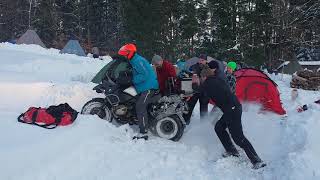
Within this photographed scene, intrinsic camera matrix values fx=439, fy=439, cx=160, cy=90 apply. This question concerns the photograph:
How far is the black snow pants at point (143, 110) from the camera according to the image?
8641 mm

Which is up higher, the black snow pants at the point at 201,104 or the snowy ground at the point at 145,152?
the black snow pants at the point at 201,104

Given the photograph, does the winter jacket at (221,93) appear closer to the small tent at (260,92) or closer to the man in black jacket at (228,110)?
the man in black jacket at (228,110)

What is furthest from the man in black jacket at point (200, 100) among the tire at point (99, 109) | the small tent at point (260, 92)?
the small tent at point (260, 92)

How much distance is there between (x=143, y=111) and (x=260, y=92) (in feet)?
14.2

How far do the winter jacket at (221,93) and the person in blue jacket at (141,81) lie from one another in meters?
1.63

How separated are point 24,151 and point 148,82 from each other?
9.94ft

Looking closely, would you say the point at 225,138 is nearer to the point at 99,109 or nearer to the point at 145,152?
the point at 145,152

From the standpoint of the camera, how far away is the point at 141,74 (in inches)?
346

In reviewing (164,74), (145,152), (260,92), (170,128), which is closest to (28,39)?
(260,92)

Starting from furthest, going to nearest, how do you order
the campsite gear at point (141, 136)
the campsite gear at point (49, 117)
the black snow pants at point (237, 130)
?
the campsite gear at point (141, 136) → the campsite gear at point (49, 117) → the black snow pants at point (237, 130)

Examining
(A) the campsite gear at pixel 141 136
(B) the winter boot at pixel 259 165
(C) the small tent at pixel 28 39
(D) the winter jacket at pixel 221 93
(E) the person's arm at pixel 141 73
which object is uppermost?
(C) the small tent at pixel 28 39

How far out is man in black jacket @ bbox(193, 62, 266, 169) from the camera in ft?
23.7

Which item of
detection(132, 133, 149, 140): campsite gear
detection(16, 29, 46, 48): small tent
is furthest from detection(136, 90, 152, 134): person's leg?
detection(16, 29, 46, 48): small tent

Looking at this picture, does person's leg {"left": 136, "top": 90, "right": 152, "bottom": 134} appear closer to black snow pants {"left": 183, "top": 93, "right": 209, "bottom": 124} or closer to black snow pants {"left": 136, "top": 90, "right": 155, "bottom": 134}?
black snow pants {"left": 136, "top": 90, "right": 155, "bottom": 134}
